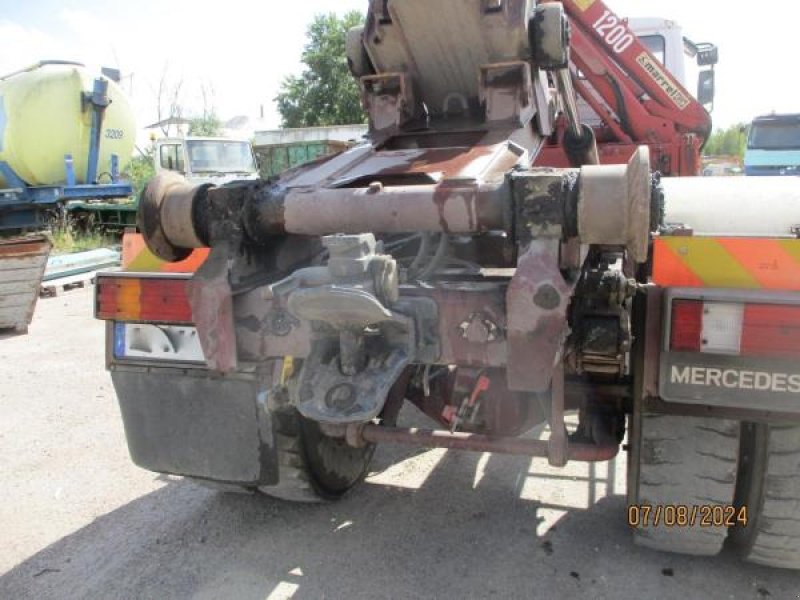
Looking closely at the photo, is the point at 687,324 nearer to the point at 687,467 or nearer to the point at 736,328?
the point at 736,328

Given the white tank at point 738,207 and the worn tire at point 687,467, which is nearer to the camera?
the white tank at point 738,207

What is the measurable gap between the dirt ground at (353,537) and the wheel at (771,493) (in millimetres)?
157

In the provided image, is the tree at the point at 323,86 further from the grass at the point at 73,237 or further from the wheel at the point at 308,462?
the wheel at the point at 308,462

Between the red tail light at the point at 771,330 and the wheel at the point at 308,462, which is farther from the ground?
the red tail light at the point at 771,330

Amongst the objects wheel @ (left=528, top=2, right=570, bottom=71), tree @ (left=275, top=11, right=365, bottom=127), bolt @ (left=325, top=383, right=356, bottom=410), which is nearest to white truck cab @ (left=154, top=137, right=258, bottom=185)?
wheel @ (left=528, top=2, right=570, bottom=71)

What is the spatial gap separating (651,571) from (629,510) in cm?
24

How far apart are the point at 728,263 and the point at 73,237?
13.6 m

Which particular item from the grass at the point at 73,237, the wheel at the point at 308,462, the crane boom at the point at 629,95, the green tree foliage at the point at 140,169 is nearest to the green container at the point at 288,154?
the green tree foliage at the point at 140,169

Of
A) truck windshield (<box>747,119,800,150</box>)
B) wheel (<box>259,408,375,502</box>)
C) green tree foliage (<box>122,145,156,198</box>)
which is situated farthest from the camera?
green tree foliage (<box>122,145,156,198</box>)

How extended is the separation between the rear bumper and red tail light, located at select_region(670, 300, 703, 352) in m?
1.41

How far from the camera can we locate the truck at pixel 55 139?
1388 centimetres

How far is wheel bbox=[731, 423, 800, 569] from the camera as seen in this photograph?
2.29 metres

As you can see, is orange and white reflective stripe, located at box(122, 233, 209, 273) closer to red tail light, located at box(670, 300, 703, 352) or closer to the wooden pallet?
red tail light, located at box(670, 300, 703, 352)

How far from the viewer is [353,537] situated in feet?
9.67
